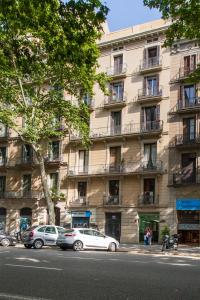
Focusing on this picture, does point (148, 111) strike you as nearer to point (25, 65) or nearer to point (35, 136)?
point (35, 136)

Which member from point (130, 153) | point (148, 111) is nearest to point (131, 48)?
point (148, 111)

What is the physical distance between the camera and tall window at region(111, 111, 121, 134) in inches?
1589

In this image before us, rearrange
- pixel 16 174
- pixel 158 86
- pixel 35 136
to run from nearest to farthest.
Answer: pixel 35 136 → pixel 158 86 → pixel 16 174

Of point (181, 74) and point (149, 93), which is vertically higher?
point (181, 74)

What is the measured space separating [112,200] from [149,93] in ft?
31.5

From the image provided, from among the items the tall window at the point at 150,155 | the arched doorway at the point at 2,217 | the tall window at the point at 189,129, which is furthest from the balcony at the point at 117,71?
the arched doorway at the point at 2,217

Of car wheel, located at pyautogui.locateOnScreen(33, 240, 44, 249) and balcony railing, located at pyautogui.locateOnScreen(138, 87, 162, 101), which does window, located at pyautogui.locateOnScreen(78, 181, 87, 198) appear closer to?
balcony railing, located at pyautogui.locateOnScreen(138, 87, 162, 101)

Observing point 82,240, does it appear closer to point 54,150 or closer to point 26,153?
point 54,150

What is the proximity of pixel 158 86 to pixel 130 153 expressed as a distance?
6.10 metres

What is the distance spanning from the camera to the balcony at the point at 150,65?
39.0 m

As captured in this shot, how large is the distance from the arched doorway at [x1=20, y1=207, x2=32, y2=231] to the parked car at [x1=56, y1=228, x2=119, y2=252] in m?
19.8

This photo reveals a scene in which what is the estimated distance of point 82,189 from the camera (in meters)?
41.6

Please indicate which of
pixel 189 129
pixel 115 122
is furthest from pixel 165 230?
pixel 115 122

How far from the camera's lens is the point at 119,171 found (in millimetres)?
39094
